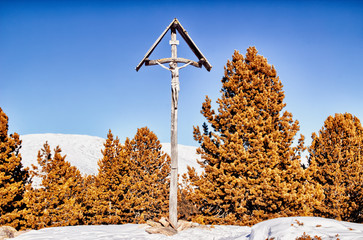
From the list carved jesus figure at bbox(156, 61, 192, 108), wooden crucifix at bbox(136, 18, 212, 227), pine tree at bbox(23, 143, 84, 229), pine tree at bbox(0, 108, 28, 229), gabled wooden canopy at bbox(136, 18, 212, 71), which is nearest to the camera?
wooden crucifix at bbox(136, 18, 212, 227)

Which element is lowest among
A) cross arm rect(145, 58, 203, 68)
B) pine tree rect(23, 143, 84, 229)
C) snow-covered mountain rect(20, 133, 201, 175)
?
pine tree rect(23, 143, 84, 229)

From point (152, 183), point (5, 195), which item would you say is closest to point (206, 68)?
point (5, 195)

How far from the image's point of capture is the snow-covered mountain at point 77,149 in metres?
105

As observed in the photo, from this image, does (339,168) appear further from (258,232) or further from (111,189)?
(111,189)

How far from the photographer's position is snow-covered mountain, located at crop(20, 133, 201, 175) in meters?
105

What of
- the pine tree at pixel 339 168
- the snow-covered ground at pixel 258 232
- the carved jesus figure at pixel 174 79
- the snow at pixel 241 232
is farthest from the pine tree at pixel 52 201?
the pine tree at pixel 339 168

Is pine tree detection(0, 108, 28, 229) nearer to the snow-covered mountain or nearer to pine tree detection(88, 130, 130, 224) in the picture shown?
pine tree detection(88, 130, 130, 224)

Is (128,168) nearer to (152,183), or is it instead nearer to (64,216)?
(152,183)

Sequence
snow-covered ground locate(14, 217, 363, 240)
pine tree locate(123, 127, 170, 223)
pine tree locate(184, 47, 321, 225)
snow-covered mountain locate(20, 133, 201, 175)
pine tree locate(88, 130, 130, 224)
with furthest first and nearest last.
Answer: snow-covered mountain locate(20, 133, 201, 175)
pine tree locate(123, 127, 170, 223)
pine tree locate(88, 130, 130, 224)
pine tree locate(184, 47, 321, 225)
snow-covered ground locate(14, 217, 363, 240)

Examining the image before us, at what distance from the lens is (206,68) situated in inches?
378

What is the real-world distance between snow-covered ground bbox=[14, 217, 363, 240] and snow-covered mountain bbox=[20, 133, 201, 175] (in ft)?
317

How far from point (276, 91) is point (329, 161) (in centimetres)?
787

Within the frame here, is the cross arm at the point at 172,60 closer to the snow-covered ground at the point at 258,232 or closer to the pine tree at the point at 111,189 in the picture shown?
the snow-covered ground at the point at 258,232

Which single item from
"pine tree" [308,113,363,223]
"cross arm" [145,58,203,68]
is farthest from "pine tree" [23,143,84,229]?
"pine tree" [308,113,363,223]
